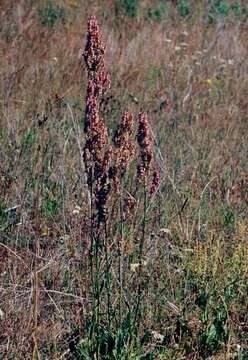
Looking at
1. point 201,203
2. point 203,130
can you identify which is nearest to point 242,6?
point 203,130

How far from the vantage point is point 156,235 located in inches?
110

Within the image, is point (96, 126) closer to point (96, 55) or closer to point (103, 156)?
point (103, 156)

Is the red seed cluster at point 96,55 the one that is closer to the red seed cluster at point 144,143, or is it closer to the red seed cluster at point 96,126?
the red seed cluster at point 96,126

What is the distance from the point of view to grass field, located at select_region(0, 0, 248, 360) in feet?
6.98

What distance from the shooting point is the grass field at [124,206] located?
6.98 ft

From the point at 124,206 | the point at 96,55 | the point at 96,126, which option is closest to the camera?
the point at 96,126

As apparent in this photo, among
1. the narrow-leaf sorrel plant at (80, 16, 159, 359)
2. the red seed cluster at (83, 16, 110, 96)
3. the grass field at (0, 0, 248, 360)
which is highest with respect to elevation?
the red seed cluster at (83, 16, 110, 96)

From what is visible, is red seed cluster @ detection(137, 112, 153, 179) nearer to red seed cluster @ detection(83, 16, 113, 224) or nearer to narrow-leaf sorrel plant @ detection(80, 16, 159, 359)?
narrow-leaf sorrel plant @ detection(80, 16, 159, 359)

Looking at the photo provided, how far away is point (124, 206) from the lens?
2.61 m

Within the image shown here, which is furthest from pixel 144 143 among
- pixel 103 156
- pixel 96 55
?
pixel 96 55

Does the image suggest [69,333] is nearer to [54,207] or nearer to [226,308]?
[226,308]

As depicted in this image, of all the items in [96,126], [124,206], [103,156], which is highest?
[96,126]

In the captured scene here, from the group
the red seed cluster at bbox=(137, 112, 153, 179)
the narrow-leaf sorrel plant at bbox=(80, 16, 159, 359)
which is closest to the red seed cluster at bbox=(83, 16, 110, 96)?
the narrow-leaf sorrel plant at bbox=(80, 16, 159, 359)

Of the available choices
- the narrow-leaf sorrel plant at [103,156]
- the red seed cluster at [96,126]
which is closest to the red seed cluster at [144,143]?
the narrow-leaf sorrel plant at [103,156]
